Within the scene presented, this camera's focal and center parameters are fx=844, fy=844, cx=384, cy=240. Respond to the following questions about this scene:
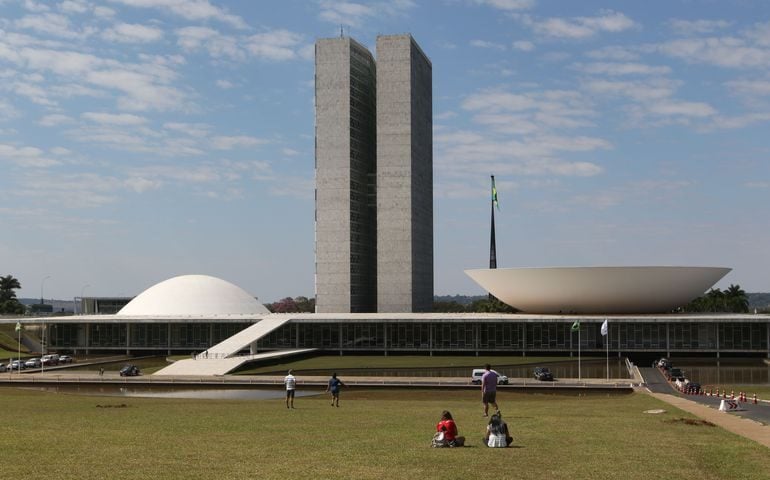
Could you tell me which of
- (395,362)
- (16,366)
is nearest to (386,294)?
(395,362)

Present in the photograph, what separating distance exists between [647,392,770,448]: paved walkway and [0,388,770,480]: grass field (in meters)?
0.61

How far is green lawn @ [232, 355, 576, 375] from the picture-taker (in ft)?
237

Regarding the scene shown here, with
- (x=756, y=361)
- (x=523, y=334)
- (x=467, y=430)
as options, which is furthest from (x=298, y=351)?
(x=467, y=430)

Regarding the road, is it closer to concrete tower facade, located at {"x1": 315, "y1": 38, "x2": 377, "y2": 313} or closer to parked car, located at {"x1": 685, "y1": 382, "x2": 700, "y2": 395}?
parked car, located at {"x1": 685, "y1": 382, "x2": 700, "y2": 395}

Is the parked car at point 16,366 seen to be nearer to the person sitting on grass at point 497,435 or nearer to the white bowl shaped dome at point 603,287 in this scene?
the white bowl shaped dome at point 603,287

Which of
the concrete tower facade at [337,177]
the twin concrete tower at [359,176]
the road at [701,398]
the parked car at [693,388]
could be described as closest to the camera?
the road at [701,398]

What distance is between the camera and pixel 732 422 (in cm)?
2681

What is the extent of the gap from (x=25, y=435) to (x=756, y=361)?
75391 mm

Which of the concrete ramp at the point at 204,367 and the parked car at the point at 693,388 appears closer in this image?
the parked car at the point at 693,388

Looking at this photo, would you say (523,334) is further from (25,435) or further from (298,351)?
(25,435)

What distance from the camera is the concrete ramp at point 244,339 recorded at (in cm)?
7694

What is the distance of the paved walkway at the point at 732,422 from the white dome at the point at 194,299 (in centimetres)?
7757

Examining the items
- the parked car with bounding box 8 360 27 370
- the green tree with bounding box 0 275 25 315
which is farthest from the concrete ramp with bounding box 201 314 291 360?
the green tree with bounding box 0 275 25 315

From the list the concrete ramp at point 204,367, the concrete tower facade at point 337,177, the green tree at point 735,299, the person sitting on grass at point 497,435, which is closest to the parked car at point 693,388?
the person sitting on grass at point 497,435
